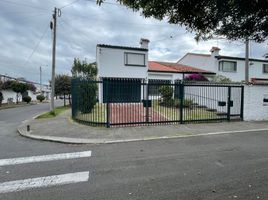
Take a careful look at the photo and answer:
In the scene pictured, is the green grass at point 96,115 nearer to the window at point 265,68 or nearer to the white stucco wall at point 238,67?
the white stucco wall at point 238,67

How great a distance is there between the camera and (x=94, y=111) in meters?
13.3

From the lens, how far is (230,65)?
32.6 m

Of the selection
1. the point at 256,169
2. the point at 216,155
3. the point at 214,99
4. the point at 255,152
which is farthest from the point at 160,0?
the point at 214,99

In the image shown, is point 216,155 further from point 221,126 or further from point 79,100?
point 79,100

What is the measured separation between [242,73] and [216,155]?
28.7 m

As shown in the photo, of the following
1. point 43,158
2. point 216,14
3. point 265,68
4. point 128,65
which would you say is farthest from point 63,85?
point 216,14

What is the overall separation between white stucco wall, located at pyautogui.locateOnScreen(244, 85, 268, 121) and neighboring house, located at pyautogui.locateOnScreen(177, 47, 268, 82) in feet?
53.8

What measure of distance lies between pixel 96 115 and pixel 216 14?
9608 mm

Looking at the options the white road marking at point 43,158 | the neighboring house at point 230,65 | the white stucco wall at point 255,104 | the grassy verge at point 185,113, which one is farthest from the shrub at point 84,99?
the neighboring house at point 230,65

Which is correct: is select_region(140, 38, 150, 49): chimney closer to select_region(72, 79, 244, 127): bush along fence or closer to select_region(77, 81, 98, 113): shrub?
select_region(72, 79, 244, 127): bush along fence

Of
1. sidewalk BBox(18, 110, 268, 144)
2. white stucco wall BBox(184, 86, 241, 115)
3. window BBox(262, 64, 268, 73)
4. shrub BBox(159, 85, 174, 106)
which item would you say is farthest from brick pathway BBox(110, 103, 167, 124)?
window BBox(262, 64, 268, 73)

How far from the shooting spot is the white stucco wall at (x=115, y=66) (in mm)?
25438

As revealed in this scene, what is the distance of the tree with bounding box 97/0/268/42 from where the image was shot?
4.02 meters

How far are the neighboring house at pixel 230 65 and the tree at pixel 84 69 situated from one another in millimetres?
14559
